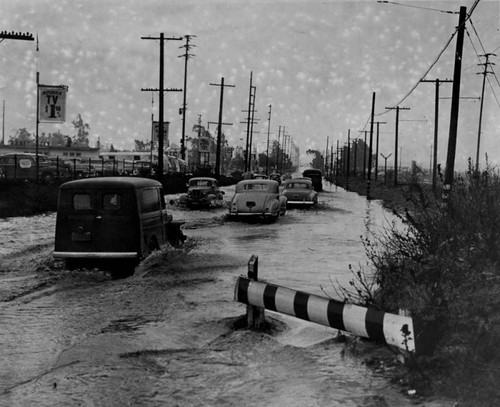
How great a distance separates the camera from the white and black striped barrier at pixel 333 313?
619 cm

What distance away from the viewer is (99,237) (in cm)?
1284

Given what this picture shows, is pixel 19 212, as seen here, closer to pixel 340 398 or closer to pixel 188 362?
pixel 188 362

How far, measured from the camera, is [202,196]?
107 ft

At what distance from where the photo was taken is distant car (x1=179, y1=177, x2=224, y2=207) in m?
32.7

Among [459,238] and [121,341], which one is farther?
[459,238]

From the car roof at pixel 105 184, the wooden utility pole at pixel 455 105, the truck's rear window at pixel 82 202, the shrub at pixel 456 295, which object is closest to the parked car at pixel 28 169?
the wooden utility pole at pixel 455 105

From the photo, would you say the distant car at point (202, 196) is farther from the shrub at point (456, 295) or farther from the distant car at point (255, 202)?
the shrub at point (456, 295)

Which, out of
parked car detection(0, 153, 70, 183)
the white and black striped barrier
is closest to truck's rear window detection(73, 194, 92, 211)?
the white and black striped barrier

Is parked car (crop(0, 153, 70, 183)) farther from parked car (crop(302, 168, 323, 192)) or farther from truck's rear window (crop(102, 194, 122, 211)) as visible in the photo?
parked car (crop(302, 168, 323, 192))

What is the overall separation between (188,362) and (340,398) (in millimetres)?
2003

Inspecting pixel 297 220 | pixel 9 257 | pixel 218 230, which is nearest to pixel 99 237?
pixel 9 257

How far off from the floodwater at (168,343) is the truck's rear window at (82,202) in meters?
1.34

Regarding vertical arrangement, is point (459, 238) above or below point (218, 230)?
above

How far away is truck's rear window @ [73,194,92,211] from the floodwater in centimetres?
134
